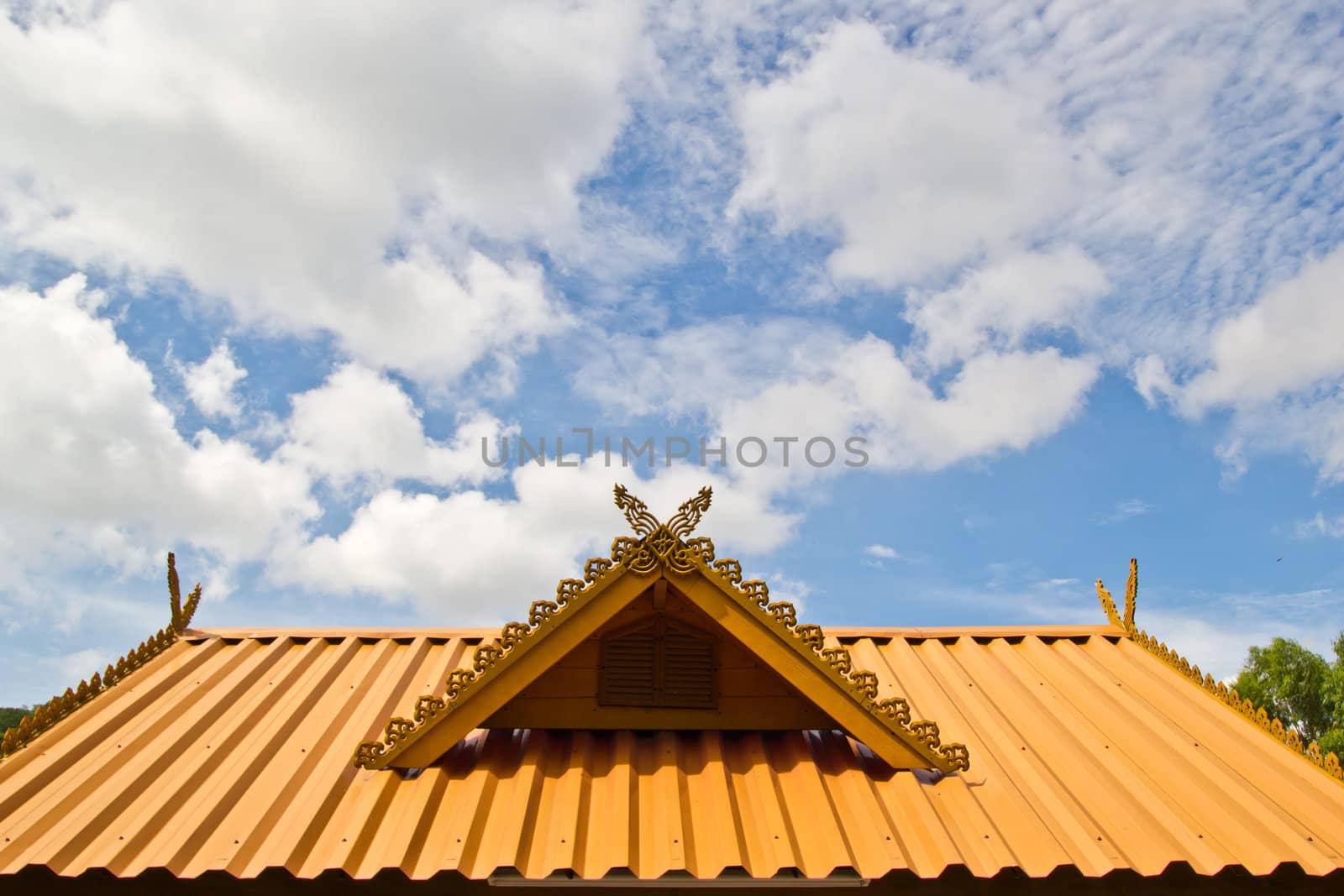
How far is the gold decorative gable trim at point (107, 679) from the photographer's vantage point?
6762 mm

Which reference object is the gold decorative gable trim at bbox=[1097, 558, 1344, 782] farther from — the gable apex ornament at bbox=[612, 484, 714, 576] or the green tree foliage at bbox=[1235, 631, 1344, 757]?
the green tree foliage at bbox=[1235, 631, 1344, 757]

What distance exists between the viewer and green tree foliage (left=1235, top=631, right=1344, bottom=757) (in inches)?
1163

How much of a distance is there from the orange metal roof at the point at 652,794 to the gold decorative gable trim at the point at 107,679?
0.32 ft

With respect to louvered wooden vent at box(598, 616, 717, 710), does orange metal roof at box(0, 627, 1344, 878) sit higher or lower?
lower

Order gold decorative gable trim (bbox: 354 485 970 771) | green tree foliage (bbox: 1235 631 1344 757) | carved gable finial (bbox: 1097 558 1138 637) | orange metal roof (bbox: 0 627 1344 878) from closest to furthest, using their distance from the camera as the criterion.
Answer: orange metal roof (bbox: 0 627 1344 878) → gold decorative gable trim (bbox: 354 485 970 771) → carved gable finial (bbox: 1097 558 1138 637) → green tree foliage (bbox: 1235 631 1344 757)

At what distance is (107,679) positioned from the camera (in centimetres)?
782

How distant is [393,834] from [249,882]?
0.89 metres

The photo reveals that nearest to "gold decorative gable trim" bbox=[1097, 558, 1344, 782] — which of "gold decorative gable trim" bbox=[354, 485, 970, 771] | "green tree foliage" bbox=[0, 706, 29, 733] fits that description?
"gold decorative gable trim" bbox=[354, 485, 970, 771]

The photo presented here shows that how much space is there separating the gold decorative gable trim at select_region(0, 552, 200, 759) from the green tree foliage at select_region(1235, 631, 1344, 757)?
32.0 m

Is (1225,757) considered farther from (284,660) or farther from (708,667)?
(284,660)

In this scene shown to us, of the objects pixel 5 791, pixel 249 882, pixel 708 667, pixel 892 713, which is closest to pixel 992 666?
pixel 892 713

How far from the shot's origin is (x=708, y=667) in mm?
6770

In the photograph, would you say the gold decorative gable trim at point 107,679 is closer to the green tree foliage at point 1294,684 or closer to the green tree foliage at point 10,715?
the green tree foliage at point 10,715

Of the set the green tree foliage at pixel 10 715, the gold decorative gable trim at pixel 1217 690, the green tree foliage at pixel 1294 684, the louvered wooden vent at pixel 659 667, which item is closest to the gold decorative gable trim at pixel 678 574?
the louvered wooden vent at pixel 659 667
